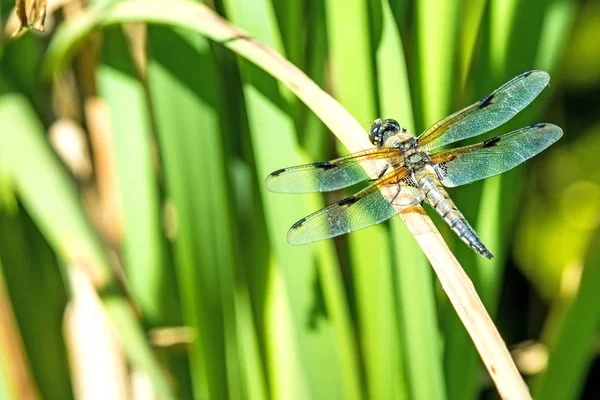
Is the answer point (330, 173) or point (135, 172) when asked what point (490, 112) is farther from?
point (135, 172)

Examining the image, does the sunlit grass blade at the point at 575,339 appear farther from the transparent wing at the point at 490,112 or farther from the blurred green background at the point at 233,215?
the transparent wing at the point at 490,112

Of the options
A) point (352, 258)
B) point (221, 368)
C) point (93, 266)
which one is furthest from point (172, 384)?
point (352, 258)

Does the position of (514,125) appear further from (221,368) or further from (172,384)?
(172,384)

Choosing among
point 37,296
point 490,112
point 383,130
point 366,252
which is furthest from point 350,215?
point 37,296

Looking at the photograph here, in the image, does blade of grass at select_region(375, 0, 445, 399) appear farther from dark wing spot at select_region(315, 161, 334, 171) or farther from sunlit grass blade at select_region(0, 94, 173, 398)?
sunlit grass blade at select_region(0, 94, 173, 398)

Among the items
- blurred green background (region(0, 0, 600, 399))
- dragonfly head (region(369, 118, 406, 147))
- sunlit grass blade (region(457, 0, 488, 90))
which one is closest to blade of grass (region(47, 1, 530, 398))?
blurred green background (region(0, 0, 600, 399))

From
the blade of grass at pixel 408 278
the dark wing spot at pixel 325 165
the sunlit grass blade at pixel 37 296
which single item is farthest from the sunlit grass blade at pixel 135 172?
the blade of grass at pixel 408 278
